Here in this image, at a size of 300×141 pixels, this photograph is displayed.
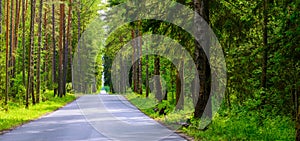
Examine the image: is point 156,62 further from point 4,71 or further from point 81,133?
point 81,133

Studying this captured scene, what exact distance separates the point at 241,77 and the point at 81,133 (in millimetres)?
6370

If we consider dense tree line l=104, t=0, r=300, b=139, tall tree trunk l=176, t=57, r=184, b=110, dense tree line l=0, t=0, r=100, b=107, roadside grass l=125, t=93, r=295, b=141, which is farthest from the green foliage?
dense tree line l=0, t=0, r=100, b=107

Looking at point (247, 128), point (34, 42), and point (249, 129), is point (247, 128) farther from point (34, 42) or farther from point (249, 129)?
point (34, 42)

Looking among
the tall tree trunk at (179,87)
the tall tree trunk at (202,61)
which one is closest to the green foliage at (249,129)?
the tall tree trunk at (202,61)

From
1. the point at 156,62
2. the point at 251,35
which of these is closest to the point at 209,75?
the point at 251,35

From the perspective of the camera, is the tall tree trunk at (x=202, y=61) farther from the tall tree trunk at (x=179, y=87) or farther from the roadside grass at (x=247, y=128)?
the tall tree trunk at (x=179, y=87)

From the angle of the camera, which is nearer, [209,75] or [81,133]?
[81,133]

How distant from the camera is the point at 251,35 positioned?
16.9m

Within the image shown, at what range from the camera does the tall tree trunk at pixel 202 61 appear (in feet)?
57.6

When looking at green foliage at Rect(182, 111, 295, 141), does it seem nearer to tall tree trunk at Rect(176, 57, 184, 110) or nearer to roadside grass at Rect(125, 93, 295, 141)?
roadside grass at Rect(125, 93, 295, 141)

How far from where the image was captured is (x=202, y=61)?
17641 mm

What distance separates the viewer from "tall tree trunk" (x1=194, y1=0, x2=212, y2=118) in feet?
57.6

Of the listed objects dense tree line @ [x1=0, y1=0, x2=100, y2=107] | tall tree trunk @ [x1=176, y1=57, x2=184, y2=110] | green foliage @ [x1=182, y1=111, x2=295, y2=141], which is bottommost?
green foliage @ [x1=182, y1=111, x2=295, y2=141]

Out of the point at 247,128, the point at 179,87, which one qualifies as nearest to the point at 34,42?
the point at 179,87
